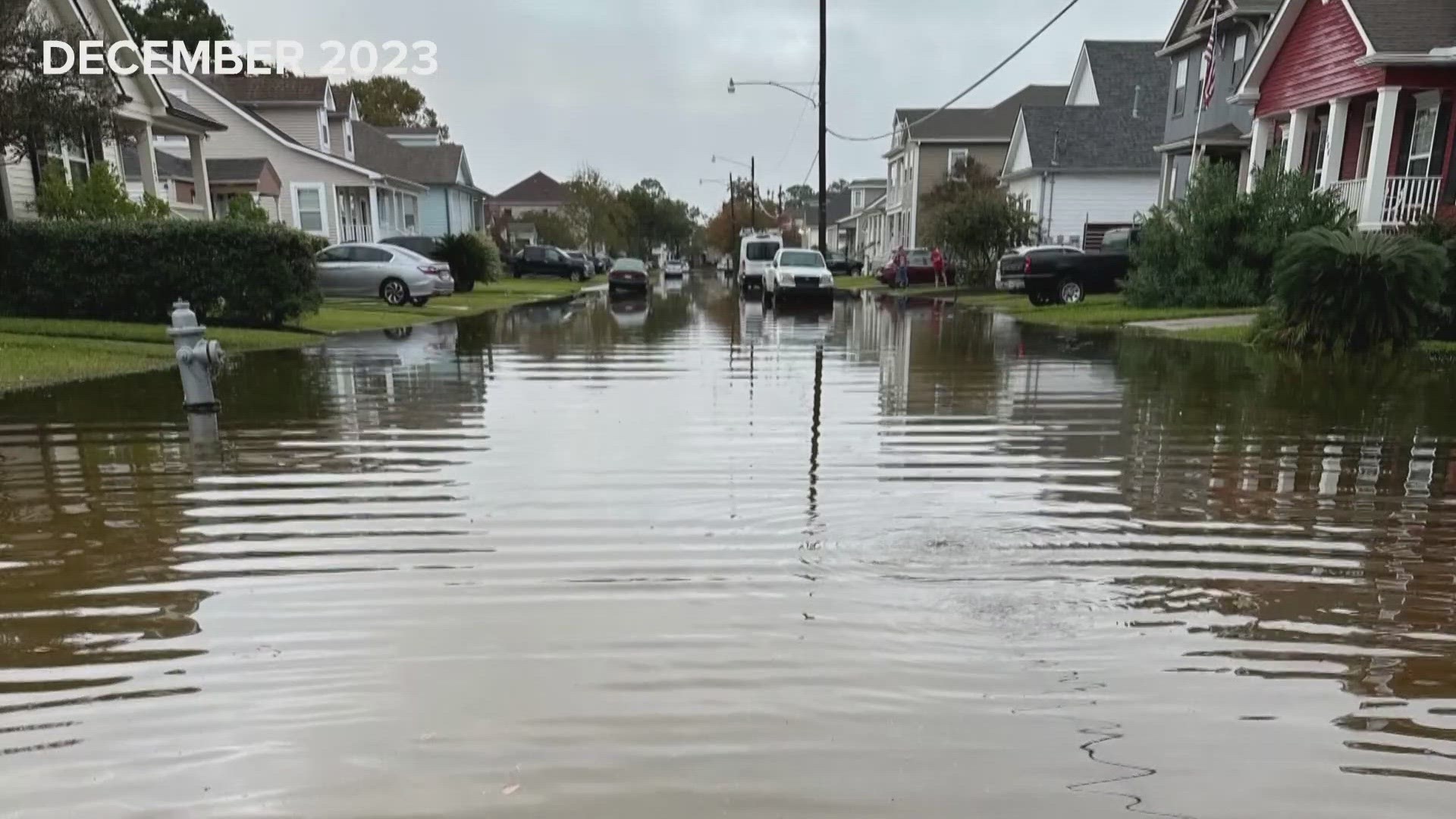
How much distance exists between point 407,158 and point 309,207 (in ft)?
49.6

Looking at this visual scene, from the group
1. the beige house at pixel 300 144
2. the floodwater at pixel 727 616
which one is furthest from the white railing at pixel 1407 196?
the beige house at pixel 300 144

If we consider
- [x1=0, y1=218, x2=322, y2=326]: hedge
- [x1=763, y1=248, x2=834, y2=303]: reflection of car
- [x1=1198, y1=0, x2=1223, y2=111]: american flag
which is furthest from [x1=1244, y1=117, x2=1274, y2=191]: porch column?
[x1=0, y1=218, x2=322, y2=326]: hedge

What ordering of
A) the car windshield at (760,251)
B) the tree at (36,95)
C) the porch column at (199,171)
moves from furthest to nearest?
the car windshield at (760,251)
the porch column at (199,171)
the tree at (36,95)

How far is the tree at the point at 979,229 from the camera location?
1314 inches

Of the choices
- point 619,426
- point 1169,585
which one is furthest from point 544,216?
point 1169,585

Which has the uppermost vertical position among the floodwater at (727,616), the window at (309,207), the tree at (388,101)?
the tree at (388,101)

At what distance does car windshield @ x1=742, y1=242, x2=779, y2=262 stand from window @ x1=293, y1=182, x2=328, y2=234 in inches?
691

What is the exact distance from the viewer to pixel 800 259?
29422 mm

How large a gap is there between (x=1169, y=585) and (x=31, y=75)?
18.1m

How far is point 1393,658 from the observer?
156 inches

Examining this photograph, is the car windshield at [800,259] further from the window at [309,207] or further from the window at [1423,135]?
the window at [309,207]

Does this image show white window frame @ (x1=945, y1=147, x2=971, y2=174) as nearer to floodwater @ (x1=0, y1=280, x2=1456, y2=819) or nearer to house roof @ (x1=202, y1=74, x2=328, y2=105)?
house roof @ (x1=202, y1=74, x2=328, y2=105)

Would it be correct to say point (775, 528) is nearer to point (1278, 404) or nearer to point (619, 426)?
point (619, 426)

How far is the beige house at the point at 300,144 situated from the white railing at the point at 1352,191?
112 ft
